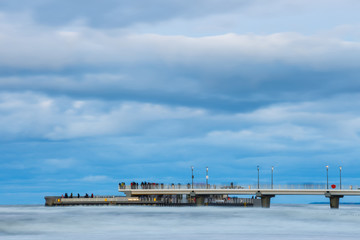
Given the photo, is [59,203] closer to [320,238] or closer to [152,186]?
[152,186]

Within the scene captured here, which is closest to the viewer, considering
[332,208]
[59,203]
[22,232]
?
[22,232]

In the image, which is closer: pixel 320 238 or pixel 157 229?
pixel 320 238

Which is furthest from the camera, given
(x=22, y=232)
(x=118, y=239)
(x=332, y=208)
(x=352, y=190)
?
(x=332, y=208)

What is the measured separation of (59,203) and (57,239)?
12475cm

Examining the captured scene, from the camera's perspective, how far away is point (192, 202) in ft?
586

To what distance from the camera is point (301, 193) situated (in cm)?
16025

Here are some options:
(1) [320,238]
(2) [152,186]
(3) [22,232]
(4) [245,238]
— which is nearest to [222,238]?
(4) [245,238]

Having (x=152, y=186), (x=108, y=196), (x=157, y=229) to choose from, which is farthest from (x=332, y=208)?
(x=157, y=229)

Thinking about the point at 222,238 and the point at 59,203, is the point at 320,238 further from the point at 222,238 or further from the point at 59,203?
the point at 59,203

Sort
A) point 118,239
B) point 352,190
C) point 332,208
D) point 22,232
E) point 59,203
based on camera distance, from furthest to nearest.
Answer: point 59,203 → point 332,208 → point 352,190 → point 22,232 → point 118,239

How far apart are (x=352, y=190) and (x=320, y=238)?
99.4 meters


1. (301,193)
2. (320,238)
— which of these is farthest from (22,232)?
(301,193)

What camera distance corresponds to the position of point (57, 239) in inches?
2579

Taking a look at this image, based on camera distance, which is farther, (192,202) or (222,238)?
(192,202)
